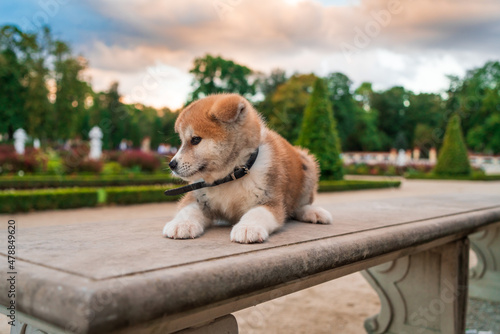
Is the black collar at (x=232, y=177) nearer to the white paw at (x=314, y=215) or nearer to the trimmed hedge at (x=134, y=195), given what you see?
the white paw at (x=314, y=215)

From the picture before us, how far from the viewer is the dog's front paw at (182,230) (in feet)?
7.48

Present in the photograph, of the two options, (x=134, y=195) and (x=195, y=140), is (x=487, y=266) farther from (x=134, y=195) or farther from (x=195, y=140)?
(x=134, y=195)

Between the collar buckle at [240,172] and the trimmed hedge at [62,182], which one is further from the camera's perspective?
the trimmed hedge at [62,182]

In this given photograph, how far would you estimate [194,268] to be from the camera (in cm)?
157

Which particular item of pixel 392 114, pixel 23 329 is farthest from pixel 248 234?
pixel 392 114

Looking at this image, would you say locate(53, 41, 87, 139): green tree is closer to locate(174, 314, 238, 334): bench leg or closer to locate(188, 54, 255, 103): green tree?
locate(188, 54, 255, 103): green tree

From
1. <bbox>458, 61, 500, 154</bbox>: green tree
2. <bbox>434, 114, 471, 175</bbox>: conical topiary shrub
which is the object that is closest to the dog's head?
<bbox>434, 114, 471, 175</bbox>: conical topiary shrub

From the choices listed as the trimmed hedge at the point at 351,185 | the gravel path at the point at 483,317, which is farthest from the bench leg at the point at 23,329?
the trimmed hedge at the point at 351,185

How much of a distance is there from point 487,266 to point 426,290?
10.9ft

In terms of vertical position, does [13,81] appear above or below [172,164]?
above

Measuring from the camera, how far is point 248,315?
5133mm

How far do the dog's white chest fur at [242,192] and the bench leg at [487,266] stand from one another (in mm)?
5024

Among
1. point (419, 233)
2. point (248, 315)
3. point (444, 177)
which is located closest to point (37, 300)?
point (419, 233)

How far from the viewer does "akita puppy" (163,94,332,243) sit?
2449mm
